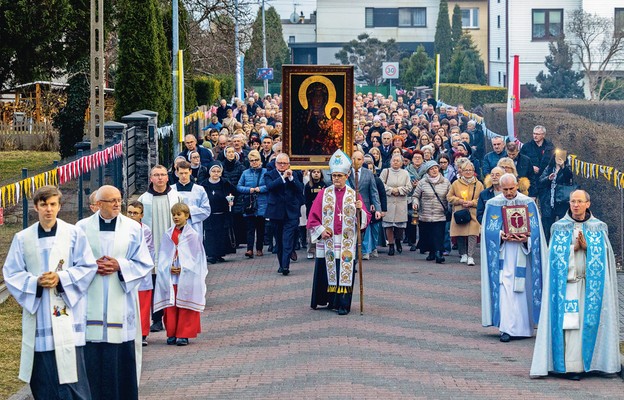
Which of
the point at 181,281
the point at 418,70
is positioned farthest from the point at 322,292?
the point at 418,70

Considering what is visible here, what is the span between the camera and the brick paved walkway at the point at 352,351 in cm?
1188

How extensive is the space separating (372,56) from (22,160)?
53.1 meters

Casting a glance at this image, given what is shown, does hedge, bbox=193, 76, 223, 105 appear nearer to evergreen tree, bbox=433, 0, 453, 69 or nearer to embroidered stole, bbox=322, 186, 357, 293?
embroidered stole, bbox=322, 186, 357, 293

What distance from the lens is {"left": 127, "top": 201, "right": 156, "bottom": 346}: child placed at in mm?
13797

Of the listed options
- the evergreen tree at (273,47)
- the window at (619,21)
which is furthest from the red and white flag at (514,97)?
the evergreen tree at (273,47)

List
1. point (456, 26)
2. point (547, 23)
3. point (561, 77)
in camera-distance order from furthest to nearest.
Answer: point (456, 26) < point (547, 23) < point (561, 77)

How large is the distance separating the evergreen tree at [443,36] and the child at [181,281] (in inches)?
2959

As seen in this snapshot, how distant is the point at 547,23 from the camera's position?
6688 centimetres

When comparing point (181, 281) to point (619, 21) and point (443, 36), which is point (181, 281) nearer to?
point (619, 21)

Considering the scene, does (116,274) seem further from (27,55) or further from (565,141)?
(27,55)

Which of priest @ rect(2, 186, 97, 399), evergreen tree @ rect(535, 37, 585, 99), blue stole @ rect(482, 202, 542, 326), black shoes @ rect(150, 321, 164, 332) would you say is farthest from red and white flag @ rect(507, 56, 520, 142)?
evergreen tree @ rect(535, 37, 585, 99)

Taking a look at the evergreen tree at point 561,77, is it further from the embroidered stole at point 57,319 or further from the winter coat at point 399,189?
the embroidered stole at point 57,319

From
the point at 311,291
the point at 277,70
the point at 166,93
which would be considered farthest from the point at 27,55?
the point at 277,70

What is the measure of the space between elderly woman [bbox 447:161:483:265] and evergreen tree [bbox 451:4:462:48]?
67.6m
